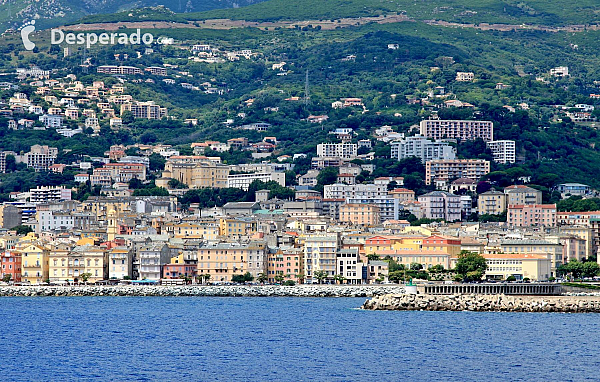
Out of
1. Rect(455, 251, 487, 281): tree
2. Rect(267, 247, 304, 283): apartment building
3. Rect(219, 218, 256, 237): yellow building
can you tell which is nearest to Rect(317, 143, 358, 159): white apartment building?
Rect(219, 218, 256, 237): yellow building

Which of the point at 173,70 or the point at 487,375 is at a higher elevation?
the point at 173,70

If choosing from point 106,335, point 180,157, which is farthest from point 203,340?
point 180,157

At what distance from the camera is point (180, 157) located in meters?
144

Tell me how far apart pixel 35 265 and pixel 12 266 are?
170cm

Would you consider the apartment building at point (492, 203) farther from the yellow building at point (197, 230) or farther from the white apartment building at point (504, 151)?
the yellow building at point (197, 230)

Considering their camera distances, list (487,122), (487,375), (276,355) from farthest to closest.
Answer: (487,122) → (276,355) → (487,375)

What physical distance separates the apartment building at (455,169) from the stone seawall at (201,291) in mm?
52133

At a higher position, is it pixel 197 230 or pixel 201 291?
pixel 197 230

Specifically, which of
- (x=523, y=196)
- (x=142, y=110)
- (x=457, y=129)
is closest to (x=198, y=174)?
(x=457, y=129)

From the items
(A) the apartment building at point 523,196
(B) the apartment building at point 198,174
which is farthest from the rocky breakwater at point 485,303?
(B) the apartment building at point 198,174

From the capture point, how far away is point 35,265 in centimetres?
8712

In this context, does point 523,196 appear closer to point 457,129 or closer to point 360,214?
point 360,214

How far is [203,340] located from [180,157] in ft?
287

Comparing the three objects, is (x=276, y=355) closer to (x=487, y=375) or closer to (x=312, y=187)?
(x=487, y=375)
